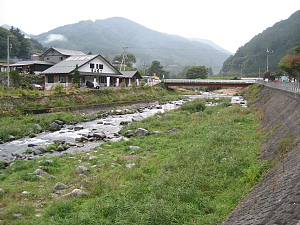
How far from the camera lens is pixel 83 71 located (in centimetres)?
4572

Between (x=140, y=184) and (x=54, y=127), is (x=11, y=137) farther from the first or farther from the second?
(x=140, y=184)

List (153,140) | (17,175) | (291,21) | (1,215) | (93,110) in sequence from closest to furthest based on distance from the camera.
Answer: (1,215) < (17,175) < (153,140) < (93,110) < (291,21)

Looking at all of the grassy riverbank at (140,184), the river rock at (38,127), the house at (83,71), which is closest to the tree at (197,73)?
the house at (83,71)

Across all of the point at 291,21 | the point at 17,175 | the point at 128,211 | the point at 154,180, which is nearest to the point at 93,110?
the point at 17,175

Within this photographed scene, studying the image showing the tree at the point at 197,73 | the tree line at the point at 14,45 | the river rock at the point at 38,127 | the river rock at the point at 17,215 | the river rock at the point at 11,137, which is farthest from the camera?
the tree at the point at 197,73

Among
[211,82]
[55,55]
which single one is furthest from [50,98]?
[211,82]

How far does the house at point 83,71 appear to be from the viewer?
43422 mm

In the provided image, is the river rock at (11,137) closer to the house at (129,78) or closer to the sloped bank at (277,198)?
the sloped bank at (277,198)

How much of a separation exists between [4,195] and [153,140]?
907 cm

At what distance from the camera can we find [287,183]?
589 cm

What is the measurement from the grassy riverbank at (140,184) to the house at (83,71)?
101ft

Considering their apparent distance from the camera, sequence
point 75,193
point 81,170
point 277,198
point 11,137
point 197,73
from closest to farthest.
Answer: point 277,198 → point 75,193 → point 81,170 → point 11,137 → point 197,73

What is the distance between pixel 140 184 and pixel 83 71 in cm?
3996

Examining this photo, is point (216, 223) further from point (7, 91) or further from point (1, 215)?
point (7, 91)
